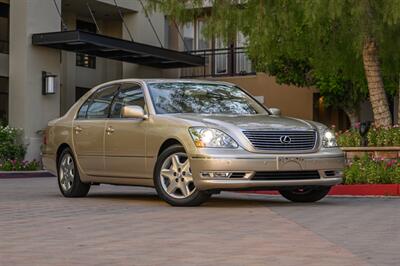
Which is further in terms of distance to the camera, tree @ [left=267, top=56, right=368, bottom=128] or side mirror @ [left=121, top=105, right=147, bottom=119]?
tree @ [left=267, top=56, right=368, bottom=128]

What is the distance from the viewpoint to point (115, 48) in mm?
23328

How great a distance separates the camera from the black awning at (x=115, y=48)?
22323mm

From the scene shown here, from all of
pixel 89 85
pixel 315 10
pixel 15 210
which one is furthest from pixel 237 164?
pixel 89 85

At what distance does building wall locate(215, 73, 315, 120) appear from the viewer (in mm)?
26781

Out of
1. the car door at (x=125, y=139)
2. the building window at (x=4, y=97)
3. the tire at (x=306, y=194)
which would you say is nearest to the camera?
the car door at (x=125, y=139)

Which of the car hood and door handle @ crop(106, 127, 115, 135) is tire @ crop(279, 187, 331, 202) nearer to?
the car hood

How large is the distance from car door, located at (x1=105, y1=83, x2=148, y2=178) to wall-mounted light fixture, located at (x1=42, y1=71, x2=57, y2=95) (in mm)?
12835

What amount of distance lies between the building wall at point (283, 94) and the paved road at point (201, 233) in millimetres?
16203

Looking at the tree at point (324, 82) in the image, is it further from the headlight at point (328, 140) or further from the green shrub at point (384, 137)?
the headlight at point (328, 140)

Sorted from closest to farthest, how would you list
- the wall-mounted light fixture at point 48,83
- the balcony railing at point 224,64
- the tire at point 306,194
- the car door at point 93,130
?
the tire at point 306,194 < the car door at point 93,130 < the wall-mounted light fixture at point 48,83 < the balcony railing at point 224,64

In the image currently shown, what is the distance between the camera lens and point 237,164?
361 inches

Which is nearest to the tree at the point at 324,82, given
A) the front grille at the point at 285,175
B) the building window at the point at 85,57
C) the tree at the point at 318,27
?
the tree at the point at 318,27

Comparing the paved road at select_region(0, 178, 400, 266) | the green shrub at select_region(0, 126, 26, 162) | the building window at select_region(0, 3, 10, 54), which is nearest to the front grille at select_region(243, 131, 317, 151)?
the paved road at select_region(0, 178, 400, 266)

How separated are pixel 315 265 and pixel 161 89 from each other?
17.3ft
